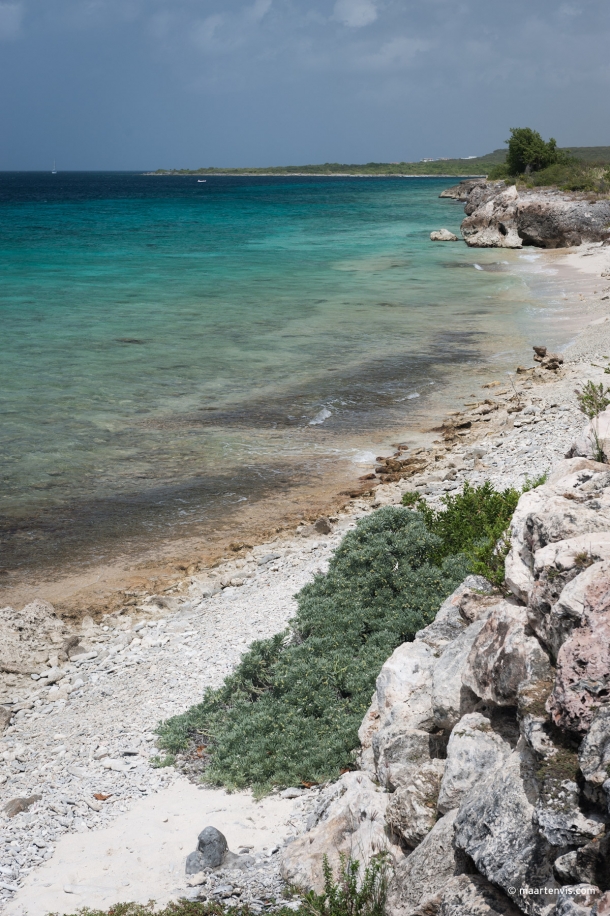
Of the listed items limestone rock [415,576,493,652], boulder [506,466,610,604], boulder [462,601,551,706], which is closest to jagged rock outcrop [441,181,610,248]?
limestone rock [415,576,493,652]

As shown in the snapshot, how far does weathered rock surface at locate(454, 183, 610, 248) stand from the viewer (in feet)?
150

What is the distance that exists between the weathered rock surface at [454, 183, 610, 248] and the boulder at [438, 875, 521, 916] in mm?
45864

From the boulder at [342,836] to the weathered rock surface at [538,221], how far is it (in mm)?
44880

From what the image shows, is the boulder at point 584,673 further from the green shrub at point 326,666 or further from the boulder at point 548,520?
the green shrub at point 326,666

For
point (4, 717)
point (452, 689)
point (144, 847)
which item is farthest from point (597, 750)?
point (4, 717)

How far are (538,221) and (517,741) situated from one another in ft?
161

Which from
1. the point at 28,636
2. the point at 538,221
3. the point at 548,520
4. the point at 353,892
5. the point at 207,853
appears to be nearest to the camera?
the point at 353,892

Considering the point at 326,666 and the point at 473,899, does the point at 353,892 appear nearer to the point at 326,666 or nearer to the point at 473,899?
the point at 473,899

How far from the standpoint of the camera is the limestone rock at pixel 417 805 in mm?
4527

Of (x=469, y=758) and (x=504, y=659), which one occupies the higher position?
(x=504, y=659)

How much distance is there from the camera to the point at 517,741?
13.4ft

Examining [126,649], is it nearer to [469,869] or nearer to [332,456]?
[469,869]

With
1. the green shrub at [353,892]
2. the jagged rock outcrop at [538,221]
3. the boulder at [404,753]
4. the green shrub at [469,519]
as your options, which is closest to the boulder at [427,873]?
the green shrub at [353,892]

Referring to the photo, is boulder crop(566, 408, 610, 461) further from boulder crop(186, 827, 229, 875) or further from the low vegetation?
the low vegetation
